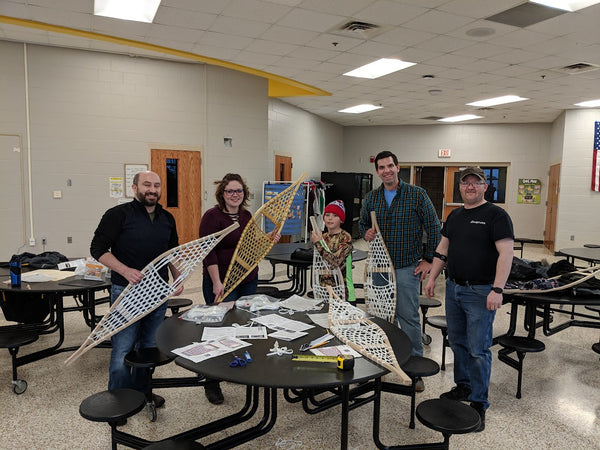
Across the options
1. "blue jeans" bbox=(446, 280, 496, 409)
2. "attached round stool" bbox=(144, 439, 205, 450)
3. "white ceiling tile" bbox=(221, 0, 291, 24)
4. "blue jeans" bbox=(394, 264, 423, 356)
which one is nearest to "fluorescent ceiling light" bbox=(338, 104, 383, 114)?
"white ceiling tile" bbox=(221, 0, 291, 24)

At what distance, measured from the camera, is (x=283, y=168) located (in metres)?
9.82

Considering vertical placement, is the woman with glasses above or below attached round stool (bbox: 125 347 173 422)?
above

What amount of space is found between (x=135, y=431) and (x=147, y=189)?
1382mm

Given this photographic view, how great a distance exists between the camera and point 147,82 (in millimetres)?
7039

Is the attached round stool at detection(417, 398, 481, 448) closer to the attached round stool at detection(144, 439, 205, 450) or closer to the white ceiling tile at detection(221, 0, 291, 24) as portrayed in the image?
the attached round stool at detection(144, 439, 205, 450)

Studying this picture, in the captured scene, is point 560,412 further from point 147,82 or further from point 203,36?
point 147,82

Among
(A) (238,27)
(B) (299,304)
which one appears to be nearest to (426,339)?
(B) (299,304)

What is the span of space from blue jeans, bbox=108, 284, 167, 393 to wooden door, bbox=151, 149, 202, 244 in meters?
4.82

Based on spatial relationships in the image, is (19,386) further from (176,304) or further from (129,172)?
(129,172)

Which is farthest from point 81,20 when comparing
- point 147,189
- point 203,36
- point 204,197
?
point 147,189

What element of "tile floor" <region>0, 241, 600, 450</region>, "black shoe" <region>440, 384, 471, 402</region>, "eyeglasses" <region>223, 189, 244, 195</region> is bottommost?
"tile floor" <region>0, 241, 600, 450</region>

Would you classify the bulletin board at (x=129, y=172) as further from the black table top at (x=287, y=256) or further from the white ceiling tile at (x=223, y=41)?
the black table top at (x=287, y=256)

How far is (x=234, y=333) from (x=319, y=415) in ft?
3.13

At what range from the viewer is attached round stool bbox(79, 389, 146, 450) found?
179 centimetres
